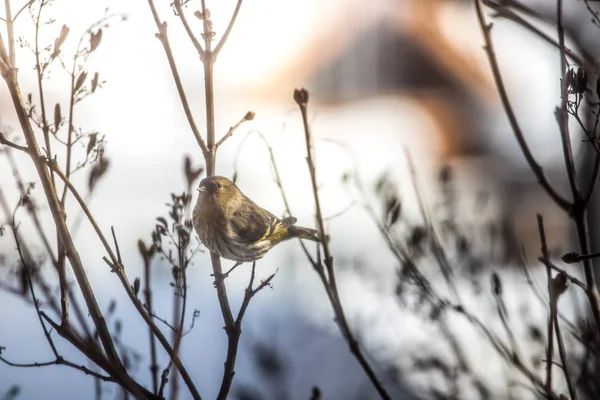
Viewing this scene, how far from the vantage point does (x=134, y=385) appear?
1037 millimetres

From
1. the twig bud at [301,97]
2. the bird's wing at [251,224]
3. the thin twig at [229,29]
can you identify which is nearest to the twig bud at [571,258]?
the twig bud at [301,97]

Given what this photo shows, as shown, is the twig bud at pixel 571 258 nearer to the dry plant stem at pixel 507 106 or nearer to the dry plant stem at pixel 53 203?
the dry plant stem at pixel 507 106

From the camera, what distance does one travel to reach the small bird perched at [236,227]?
213 centimetres

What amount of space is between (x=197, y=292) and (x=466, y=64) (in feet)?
8.38

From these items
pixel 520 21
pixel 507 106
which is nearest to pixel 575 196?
pixel 507 106

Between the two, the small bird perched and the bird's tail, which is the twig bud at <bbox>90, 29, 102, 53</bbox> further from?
the bird's tail

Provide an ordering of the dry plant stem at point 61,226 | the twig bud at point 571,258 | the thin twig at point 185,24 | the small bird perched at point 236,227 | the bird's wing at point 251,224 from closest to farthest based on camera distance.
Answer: the twig bud at point 571,258 < the dry plant stem at point 61,226 < the thin twig at point 185,24 < the small bird perched at point 236,227 < the bird's wing at point 251,224

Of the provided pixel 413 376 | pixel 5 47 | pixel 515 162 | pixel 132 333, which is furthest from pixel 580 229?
pixel 515 162

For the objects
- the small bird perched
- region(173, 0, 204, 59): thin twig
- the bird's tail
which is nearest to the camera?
region(173, 0, 204, 59): thin twig

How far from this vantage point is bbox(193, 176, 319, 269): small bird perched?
6.98ft

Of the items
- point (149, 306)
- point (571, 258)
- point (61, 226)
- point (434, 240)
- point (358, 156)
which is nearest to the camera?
point (571, 258)

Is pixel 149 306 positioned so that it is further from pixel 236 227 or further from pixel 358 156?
pixel 358 156

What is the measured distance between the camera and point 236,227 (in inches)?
88.8

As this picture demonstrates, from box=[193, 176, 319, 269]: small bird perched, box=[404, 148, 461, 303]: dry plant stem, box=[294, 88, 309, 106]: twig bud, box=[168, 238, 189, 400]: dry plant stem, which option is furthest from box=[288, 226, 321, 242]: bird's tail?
box=[294, 88, 309, 106]: twig bud
